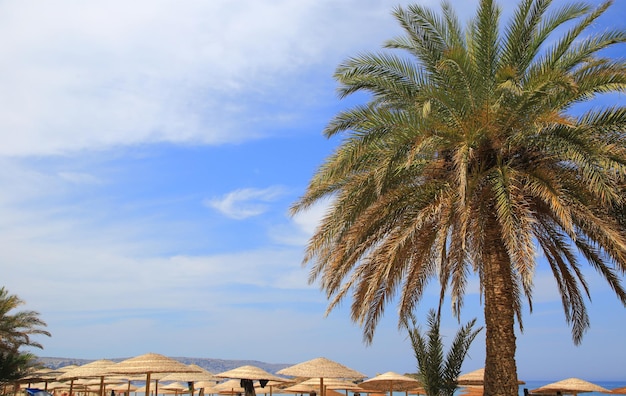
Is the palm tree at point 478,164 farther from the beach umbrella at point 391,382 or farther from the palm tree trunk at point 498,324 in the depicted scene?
the beach umbrella at point 391,382

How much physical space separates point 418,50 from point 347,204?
3.45 meters

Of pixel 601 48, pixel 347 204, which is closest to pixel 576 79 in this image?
pixel 601 48

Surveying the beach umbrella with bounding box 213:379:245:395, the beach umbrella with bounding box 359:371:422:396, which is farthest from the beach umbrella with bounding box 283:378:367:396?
the beach umbrella with bounding box 213:379:245:395

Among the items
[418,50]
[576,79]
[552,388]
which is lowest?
[552,388]

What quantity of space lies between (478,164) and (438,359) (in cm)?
550

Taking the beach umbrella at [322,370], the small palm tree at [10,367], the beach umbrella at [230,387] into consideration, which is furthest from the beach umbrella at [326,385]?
the small palm tree at [10,367]

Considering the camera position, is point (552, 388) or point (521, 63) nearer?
point (521, 63)

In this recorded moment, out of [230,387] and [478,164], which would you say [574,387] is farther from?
[478,164]

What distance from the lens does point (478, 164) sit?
11.5m

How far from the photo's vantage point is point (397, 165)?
11.1m

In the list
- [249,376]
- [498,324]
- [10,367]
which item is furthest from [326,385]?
[10,367]

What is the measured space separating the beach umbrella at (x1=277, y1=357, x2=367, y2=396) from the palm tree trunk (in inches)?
275

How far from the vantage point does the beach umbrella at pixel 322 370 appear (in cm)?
1773

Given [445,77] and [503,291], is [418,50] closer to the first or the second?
[445,77]
